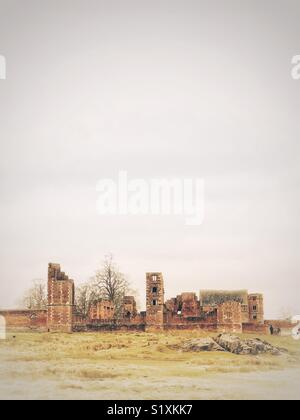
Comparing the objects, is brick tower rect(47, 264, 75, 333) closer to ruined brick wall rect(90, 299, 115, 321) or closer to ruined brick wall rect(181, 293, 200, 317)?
ruined brick wall rect(90, 299, 115, 321)

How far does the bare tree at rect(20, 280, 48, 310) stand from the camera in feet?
179

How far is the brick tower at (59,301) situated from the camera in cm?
4016

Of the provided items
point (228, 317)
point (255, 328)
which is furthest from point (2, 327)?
point (255, 328)

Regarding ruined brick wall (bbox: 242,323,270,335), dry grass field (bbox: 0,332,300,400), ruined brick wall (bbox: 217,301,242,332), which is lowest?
dry grass field (bbox: 0,332,300,400)

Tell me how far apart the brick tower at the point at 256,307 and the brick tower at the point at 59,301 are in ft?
57.4

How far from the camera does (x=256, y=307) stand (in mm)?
51781

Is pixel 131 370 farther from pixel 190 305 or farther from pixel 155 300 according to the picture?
pixel 190 305

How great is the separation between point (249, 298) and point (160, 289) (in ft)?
42.6

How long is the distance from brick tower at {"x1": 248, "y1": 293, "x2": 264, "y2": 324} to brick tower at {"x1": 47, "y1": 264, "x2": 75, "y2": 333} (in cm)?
1749

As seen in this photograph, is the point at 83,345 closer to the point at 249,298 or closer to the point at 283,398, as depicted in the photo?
the point at 283,398

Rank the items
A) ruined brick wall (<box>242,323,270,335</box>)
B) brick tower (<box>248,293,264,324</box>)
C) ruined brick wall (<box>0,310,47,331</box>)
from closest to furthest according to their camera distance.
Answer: ruined brick wall (<box>0,310,47,331</box>) → ruined brick wall (<box>242,323,270,335</box>) → brick tower (<box>248,293,264,324</box>)

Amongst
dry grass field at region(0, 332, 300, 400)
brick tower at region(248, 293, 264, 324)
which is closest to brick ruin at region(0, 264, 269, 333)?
dry grass field at region(0, 332, 300, 400)

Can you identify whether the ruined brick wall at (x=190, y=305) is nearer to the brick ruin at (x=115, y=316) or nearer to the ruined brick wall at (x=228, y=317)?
the brick ruin at (x=115, y=316)
